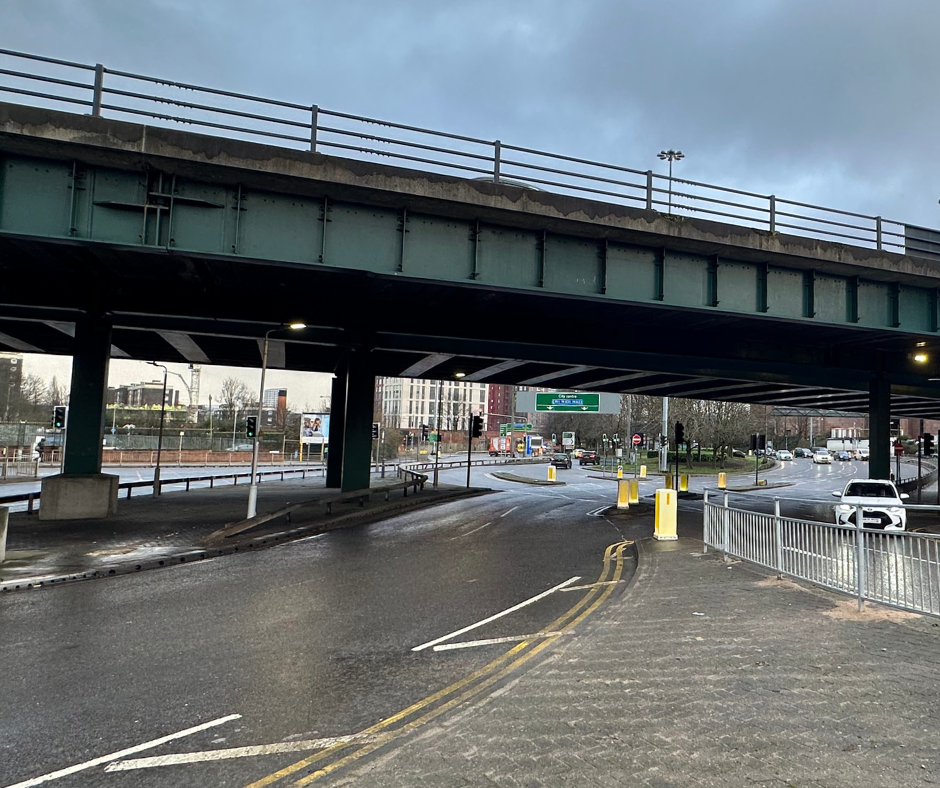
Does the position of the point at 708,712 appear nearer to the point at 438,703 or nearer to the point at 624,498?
the point at 438,703

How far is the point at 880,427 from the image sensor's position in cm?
2862

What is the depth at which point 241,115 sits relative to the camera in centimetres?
1449

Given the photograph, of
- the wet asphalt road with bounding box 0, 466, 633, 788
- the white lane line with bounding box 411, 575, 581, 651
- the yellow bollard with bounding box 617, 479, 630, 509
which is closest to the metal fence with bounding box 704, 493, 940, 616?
the wet asphalt road with bounding box 0, 466, 633, 788

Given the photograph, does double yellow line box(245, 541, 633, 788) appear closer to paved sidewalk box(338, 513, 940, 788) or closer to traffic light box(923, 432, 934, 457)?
paved sidewalk box(338, 513, 940, 788)

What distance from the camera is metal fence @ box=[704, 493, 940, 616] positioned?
25.3 ft

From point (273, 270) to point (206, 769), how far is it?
14.1 m

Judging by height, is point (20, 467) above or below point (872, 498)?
below

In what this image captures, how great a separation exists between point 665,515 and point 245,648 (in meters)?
11.1

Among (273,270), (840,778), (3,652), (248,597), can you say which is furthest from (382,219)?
(840,778)

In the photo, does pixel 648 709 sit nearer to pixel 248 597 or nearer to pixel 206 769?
pixel 206 769

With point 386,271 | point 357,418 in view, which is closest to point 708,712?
point 386,271

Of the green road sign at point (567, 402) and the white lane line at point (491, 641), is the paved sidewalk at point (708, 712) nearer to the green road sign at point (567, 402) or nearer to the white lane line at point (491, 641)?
the white lane line at point (491, 641)

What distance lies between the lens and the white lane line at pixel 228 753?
14.8 feet

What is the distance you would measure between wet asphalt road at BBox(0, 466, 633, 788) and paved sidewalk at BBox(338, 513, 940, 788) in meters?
1.03
